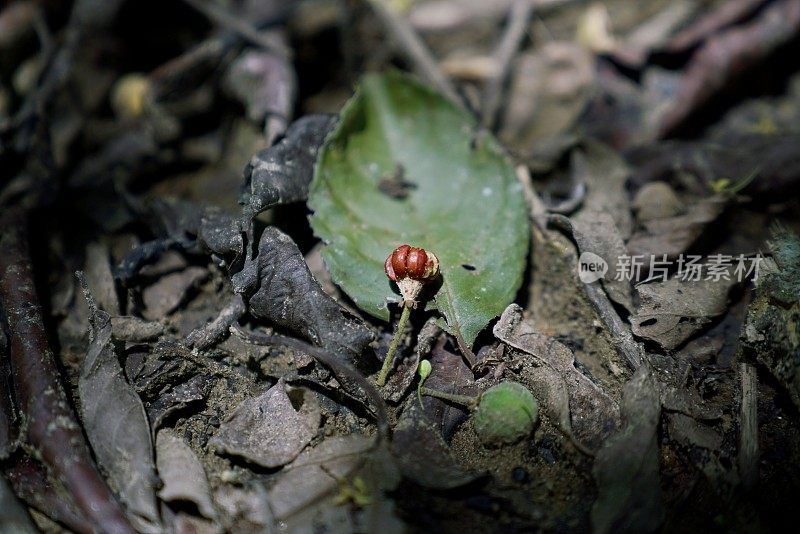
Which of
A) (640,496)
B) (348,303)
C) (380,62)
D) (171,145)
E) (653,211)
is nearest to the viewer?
(640,496)

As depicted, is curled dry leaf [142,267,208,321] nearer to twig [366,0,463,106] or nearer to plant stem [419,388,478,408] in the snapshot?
plant stem [419,388,478,408]

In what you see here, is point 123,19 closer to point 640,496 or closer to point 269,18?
point 269,18

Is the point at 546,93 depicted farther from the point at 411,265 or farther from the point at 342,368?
the point at 342,368

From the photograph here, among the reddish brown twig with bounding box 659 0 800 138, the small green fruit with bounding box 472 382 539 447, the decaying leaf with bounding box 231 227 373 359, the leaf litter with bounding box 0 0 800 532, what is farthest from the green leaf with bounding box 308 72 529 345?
the reddish brown twig with bounding box 659 0 800 138

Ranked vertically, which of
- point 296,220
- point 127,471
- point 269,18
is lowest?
point 127,471

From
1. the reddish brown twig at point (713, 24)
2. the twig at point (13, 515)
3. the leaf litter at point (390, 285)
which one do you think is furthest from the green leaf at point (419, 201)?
the reddish brown twig at point (713, 24)

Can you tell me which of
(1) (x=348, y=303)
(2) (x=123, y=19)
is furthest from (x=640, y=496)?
(2) (x=123, y=19)

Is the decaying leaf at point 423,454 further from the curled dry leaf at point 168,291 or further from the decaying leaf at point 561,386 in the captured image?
the curled dry leaf at point 168,291
